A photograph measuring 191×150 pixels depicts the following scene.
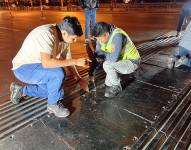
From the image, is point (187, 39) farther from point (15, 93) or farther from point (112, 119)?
point (15, 93)

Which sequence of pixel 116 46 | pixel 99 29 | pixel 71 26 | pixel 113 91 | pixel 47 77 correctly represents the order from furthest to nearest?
1. pixel 113 91
2. pixel 116 46
3. pixel 99 29
4. pixel 47 77
5. pixel 71 26

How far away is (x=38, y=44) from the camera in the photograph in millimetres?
2344

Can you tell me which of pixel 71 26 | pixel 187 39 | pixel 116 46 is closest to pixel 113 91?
pixel 116 46

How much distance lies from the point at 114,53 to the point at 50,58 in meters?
0.90

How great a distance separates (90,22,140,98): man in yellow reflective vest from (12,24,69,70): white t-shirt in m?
0.57

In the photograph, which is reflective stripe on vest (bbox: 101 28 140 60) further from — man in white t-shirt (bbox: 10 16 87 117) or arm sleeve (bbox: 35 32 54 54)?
arm sleeve (bbox: 35 32 54 54)

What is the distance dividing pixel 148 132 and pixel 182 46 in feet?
7.20

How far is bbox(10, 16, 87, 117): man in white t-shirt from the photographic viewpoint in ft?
7.59

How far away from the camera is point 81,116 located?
2590 millimetres

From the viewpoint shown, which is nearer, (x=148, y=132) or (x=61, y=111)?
(x=148, y=132)

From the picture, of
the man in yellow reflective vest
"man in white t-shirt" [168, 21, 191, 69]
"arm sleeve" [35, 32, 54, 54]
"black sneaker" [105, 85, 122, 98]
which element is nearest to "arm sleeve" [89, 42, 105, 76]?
the man in yellow reflective vest

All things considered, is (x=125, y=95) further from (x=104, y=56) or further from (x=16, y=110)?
(x=16, y=110)

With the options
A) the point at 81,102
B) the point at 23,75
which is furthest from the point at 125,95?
the point at 23,75

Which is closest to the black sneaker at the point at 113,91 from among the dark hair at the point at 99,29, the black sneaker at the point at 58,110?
the black sneaker at the point at 58,110
